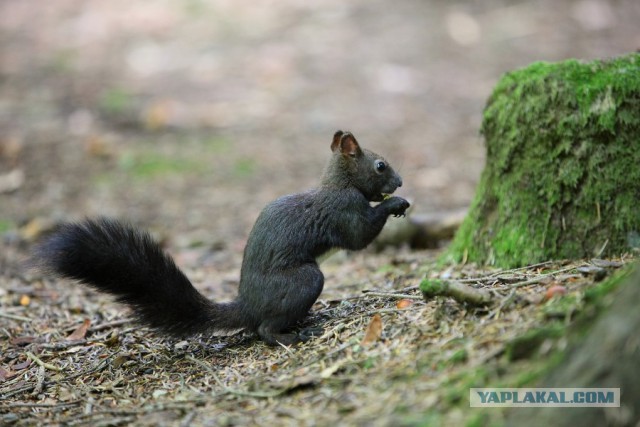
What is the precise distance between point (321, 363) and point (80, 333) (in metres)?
1.98

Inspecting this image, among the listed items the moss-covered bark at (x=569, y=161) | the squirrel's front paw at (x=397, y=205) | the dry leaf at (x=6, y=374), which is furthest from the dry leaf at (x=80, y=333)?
the moss-covered bark at (x=569, y=161)

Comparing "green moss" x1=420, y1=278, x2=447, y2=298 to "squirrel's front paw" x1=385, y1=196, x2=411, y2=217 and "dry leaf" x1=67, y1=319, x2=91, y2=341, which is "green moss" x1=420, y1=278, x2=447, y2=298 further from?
"dry leaf" x1=67, y1=319, x2=91, y2=341

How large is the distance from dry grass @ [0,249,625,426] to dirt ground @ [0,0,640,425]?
14 mm

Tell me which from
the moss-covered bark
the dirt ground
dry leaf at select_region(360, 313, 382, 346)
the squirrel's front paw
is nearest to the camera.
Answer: the dirt ground

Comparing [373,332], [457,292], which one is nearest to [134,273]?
[373,332]

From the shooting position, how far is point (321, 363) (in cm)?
325

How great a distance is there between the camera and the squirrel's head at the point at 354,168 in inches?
178

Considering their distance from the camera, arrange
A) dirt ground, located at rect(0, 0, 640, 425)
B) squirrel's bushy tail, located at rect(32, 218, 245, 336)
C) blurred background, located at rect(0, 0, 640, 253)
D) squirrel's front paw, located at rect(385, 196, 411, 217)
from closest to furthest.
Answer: dirt ground, located at rect(0, 0, 640, 425) → squirrel's bushy tail, located at rect(32, 218, 245, 336) → squirrel's front paw, located at rect(385, 196, 411, 217) → blurred background, located at rect(0, 0, 640, 253)

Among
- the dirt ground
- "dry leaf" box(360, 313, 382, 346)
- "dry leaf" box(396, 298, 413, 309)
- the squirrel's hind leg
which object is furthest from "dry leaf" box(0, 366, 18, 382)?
"dry leaf" box(396, 298, 413, 309)

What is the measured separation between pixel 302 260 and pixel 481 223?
1.37 metres

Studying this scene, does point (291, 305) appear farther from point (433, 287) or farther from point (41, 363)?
point (41, 363)

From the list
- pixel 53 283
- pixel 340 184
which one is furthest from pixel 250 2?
pixel 340 184

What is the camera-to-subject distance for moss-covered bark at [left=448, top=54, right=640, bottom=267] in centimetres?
399

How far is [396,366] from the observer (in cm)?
295
